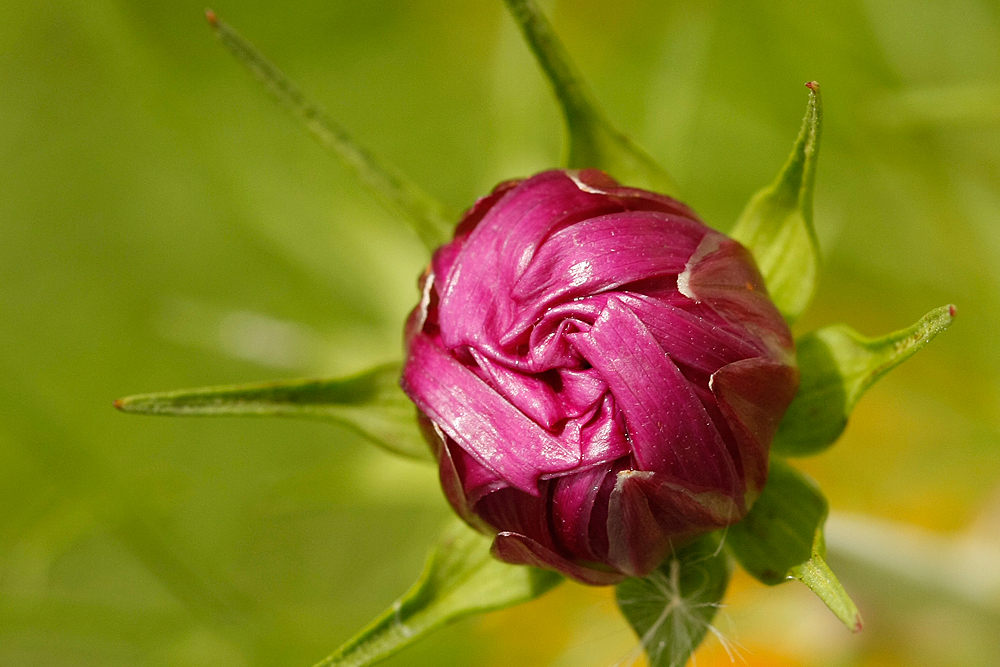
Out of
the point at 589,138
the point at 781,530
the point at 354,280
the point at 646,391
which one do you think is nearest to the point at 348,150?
the point at 589,138

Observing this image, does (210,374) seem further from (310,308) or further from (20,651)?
(20,651)

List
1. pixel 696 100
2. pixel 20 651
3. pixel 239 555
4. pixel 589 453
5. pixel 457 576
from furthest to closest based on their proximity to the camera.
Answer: pixel 239 555, pixel 20 651, pixel 696 100, pixel 457 576, pixel 589 453

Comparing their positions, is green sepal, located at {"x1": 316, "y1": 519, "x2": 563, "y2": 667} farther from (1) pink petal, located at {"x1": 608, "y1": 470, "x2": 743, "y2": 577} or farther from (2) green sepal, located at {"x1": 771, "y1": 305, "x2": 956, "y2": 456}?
(2) green sepal, located at {"x1": 771, "y1": 305, "x2": 956, "y2": 456}

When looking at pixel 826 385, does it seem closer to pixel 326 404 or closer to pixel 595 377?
pixel 595 377

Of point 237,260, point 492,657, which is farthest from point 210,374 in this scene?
point 492,657

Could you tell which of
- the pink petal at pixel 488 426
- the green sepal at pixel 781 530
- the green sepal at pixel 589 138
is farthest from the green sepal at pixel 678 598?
the green sepal at pixel 589 138

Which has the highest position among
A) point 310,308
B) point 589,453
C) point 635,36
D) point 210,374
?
point 635,36

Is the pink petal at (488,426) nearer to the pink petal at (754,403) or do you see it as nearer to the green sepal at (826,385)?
the pink petal at (754,403)
